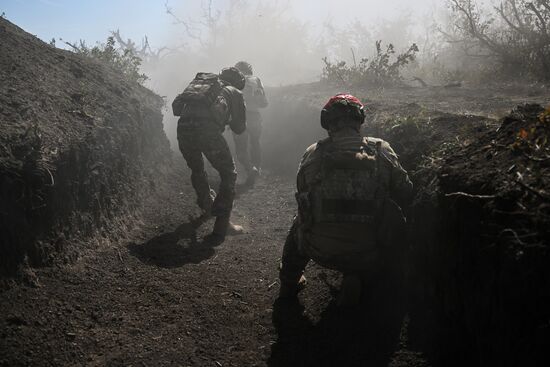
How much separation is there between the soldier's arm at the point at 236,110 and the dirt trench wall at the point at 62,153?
59.2 inches

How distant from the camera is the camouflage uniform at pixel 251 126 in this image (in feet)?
30.2

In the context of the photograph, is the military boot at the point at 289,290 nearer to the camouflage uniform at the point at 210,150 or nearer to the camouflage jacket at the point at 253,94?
the camouflage uniform at the point at 210,150

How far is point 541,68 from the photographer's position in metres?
8.34

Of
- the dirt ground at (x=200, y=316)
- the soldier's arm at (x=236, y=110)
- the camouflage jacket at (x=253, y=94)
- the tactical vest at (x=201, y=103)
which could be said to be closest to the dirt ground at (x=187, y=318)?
the dirt ground at (x=200, y=316)

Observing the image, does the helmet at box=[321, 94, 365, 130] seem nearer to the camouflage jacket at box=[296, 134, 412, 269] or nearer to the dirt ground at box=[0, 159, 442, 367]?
the camouflage jacket at box=[296, 134, 412, 269]

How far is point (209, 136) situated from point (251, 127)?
12.2 ft

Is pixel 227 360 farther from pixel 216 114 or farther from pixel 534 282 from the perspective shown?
pixel 216 114

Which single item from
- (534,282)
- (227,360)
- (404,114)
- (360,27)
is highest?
(360,27)

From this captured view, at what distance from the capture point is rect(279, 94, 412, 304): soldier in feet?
11.2

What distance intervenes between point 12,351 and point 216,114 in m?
3.83

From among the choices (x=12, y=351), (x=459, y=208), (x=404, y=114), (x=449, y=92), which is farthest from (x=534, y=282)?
(x=449, y=92)

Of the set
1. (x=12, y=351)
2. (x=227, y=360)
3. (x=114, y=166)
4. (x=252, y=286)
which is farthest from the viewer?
(x=114, y=166)

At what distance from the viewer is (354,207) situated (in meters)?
3.41

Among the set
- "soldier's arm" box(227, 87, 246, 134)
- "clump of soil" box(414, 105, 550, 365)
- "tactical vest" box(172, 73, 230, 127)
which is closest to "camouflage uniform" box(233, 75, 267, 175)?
"soldier's arm" box(227, 87, 246, 134)
